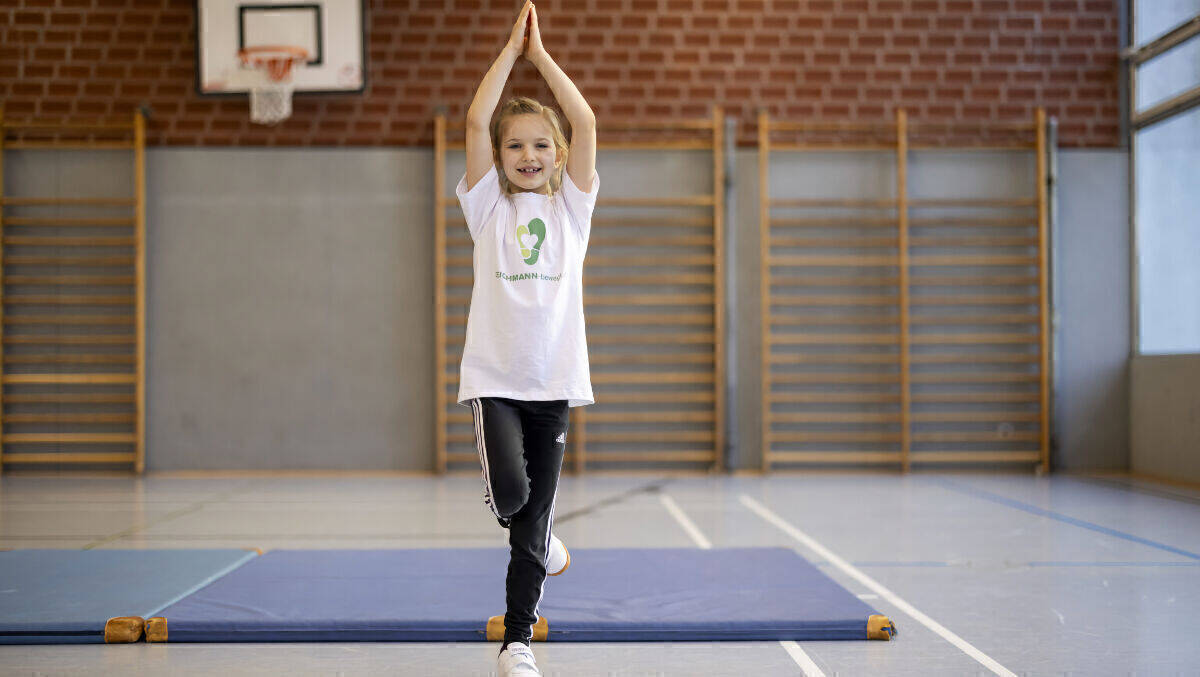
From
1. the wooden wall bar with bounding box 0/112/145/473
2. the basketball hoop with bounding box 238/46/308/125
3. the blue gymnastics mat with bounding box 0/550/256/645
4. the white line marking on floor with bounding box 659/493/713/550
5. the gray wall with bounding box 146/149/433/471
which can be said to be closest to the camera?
the blue gymnastics mat with bounding box 0/550/256/645

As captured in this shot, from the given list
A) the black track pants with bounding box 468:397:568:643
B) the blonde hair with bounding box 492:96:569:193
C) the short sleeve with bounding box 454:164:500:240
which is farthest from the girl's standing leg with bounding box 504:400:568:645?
the blonde hair with bounding box 492:96:569:193

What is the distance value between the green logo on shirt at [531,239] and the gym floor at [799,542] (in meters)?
0.96

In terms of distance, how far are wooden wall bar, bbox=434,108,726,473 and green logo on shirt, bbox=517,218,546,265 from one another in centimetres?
458

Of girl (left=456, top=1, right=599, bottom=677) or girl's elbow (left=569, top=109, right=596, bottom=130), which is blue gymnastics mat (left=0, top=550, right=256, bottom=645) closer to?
girl (left=456, top=1, right=599, bottom=677)

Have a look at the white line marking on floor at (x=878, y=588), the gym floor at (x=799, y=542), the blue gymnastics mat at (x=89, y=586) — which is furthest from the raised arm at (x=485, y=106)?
the white line marking on floor at (x=878, y=588)

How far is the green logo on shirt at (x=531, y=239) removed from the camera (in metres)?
2.22

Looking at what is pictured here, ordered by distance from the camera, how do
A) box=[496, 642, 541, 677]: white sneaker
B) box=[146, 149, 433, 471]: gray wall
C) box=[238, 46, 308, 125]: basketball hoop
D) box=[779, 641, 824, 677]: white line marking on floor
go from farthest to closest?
1. box=[146, 149, 433, 471]: gray wall
2. box=[238, 46, 308, 125]: basketball hoop
3. box=[779, 641, 824, 677]: white line marking on floor
4. box=[496, 642, 541, 677]: white sneaker

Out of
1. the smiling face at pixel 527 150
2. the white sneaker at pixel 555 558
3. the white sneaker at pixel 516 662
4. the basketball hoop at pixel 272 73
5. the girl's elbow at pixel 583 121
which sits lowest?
the white sneaker at pixel 516 662

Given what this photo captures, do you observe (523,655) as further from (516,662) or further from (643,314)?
(643,314)

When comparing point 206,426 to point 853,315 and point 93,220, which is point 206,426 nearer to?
point 93,220

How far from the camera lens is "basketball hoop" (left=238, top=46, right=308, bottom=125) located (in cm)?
657

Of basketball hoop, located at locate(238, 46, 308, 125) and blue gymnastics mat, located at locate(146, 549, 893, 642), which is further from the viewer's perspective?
basketball hoop, located at locate(238, 46, 308, 125)

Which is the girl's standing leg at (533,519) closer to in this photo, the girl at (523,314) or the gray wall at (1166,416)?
the girl at (523,314)

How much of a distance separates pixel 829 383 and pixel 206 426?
4327 mm
